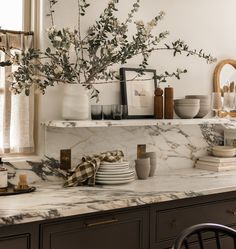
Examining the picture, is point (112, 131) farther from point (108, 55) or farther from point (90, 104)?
point (108, 55)

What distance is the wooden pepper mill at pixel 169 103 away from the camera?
9.52 ft

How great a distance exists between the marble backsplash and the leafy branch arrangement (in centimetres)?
30

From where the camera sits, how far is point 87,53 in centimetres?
270

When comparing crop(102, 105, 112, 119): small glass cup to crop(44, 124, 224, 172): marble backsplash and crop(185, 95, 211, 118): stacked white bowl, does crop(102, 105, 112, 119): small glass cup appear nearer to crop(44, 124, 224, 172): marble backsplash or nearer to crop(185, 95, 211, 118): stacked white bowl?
crop(44, 124, 224, 172): marble backsplash

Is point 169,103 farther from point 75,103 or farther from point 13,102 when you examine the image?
point 13,102

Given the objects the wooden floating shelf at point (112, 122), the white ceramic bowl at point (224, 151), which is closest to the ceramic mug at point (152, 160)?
the wooden floating shelf at point (112, 122)

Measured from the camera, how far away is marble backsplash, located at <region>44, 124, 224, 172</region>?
8.69 feet

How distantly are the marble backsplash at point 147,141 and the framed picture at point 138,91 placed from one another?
0.44 feet

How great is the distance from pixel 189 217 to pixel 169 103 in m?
0.81

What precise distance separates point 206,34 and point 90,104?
1185 mm

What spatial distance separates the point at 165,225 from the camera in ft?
7.86

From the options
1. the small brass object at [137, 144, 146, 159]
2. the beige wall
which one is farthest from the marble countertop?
the beige wall

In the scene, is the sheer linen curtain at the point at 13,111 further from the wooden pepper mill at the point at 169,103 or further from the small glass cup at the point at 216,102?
the small glass cup at the point at 216,102

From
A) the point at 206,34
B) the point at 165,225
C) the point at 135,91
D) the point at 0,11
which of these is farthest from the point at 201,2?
the point at 165,225
